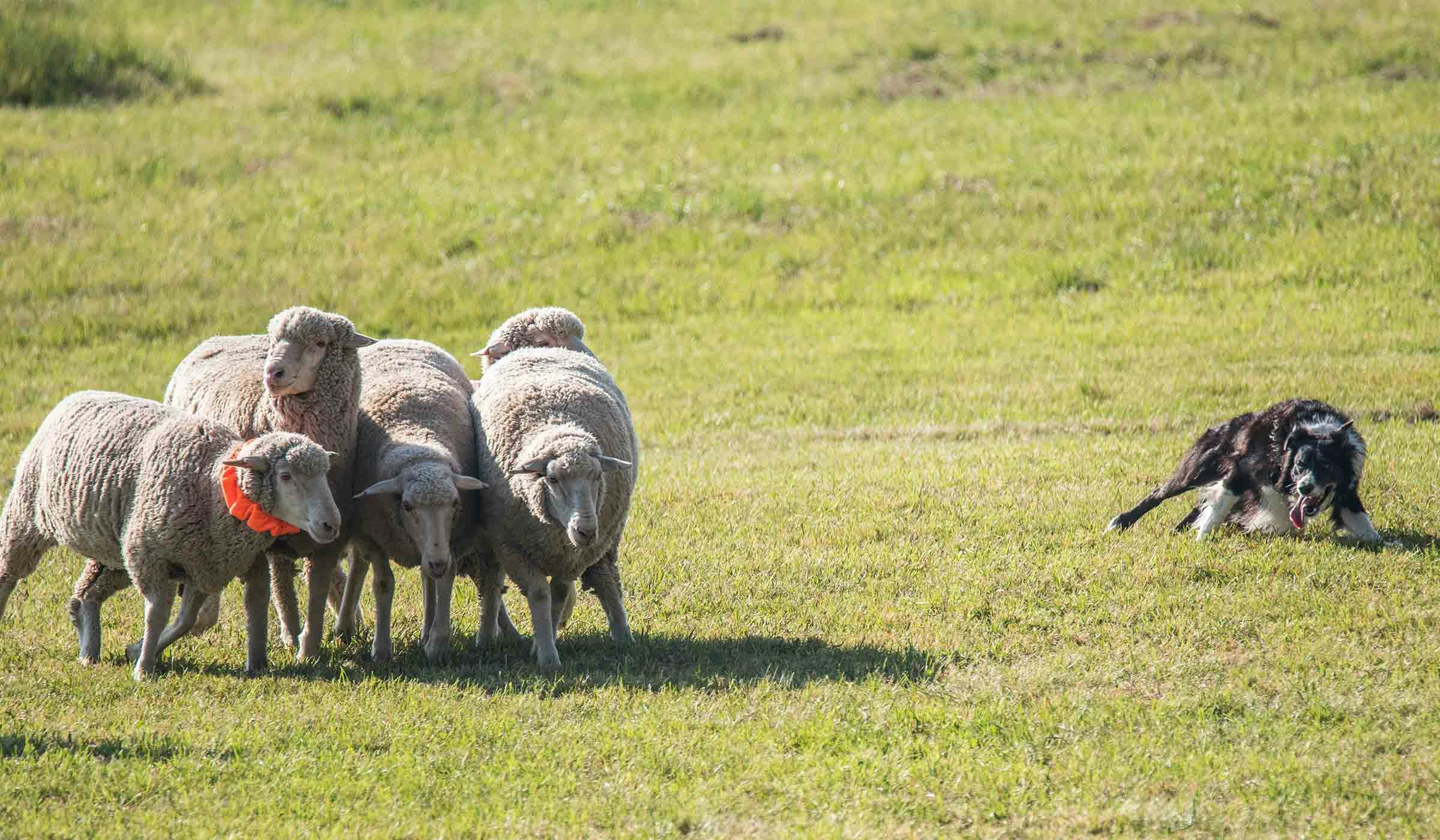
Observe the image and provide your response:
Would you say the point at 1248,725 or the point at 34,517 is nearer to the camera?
the point at 1248,725

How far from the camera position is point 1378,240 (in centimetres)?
1795

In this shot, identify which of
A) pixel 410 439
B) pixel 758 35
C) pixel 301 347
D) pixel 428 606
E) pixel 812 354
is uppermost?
pixel 758 35

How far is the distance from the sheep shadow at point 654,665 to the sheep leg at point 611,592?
85 mm

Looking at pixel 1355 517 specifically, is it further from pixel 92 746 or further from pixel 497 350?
pixel 92 746

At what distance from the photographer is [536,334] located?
10.6 metres

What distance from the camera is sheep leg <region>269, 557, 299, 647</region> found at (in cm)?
902

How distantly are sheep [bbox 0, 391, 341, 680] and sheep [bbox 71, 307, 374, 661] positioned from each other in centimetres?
20

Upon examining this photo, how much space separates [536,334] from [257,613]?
9.94ft

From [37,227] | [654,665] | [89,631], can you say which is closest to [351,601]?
[89,631]

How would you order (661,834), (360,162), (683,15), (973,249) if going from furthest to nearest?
(683,15) < (360,162) < (973,249) < (661,834)

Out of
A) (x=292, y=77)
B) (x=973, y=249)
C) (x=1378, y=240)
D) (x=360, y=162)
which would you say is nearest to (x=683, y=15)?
(x=292, y=77)

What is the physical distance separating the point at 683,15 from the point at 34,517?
86.0 ft

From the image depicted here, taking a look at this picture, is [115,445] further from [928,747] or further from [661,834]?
[928,747]

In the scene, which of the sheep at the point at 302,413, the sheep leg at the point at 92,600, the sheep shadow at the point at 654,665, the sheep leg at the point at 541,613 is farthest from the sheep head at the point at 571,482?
the sheep leg at the point at 92,600
